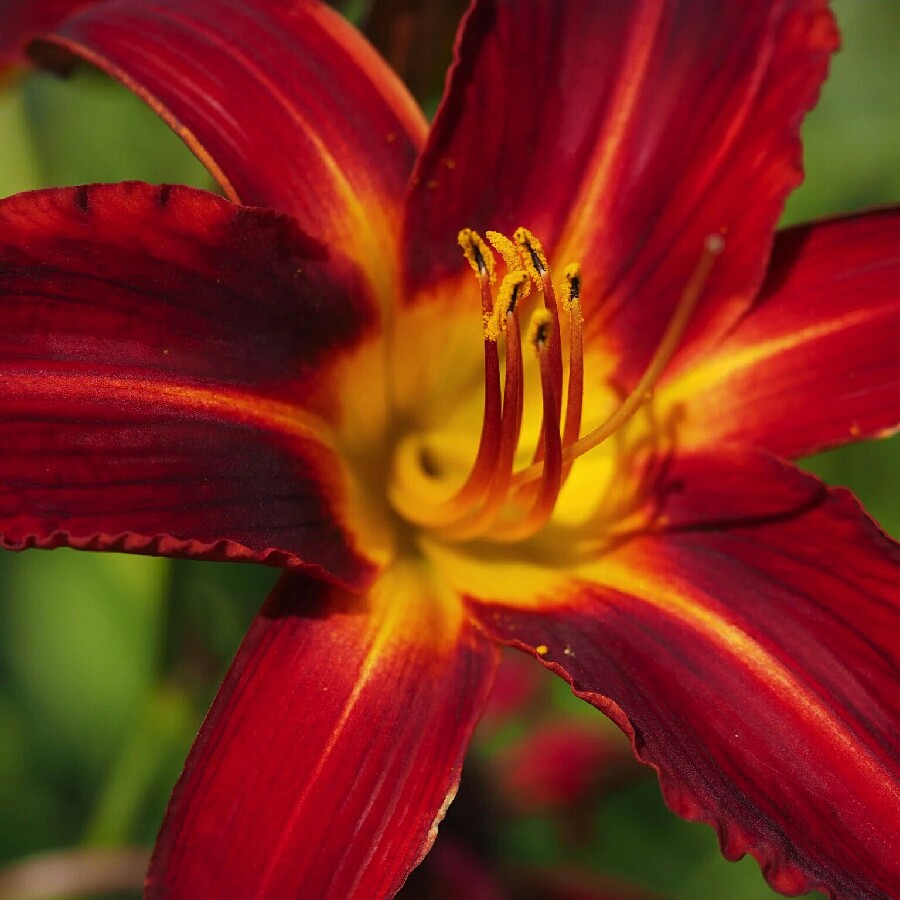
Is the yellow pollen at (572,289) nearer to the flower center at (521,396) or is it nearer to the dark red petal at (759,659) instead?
the flower center at (521,396)

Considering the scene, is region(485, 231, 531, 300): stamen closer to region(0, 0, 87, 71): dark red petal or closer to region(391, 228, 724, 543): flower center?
region(391, 228, 724, 543): flower center

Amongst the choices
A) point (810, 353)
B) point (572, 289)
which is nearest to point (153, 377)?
point (572, 289)

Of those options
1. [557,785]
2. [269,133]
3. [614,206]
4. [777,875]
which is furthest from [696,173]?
[557,785]

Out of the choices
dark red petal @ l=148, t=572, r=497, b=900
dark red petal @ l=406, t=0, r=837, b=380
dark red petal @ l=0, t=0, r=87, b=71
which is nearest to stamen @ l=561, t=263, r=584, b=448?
dark red petal @ l=406, t=0, r=837, b=380

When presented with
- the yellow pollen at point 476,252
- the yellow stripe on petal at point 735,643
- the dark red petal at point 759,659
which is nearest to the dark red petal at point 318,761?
the dark red petal at point 759,659

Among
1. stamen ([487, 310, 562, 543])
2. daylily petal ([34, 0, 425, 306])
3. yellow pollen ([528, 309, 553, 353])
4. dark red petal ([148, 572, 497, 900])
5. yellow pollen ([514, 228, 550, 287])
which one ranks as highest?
daylily petal ([34, 0, 425, 306])

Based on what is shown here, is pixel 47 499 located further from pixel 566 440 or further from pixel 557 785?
pixel 557 785
